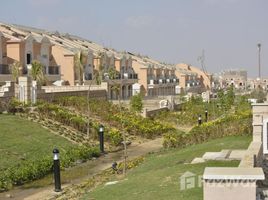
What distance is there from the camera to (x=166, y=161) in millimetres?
16672

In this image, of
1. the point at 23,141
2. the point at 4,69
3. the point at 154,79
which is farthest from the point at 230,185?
the point at 154,79

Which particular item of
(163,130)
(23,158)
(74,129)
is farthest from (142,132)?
(23,158)

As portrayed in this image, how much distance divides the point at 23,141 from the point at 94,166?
3883 millimetres

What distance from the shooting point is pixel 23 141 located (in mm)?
22016

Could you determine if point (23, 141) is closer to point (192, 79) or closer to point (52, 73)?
point (52, 73)

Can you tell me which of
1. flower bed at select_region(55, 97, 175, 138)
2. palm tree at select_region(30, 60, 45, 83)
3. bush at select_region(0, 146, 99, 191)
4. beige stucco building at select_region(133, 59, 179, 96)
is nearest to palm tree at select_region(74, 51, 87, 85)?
palm tree at select_region(30, 60, 45, 83)

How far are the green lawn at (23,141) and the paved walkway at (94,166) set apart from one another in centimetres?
200

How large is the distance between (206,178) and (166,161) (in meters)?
9.84

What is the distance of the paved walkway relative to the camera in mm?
15312

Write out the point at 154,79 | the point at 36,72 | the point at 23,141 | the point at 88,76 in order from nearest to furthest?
the point at 23,141, the point at 36,72, the point at 88,76, the point at 154,79

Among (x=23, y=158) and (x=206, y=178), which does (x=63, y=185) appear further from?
(x=206, y=178)

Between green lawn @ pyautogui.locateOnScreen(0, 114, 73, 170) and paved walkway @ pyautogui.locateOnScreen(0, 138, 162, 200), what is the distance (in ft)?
6.55

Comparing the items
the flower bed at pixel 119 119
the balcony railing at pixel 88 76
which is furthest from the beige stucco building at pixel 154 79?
the flower bed at pixel 119 119

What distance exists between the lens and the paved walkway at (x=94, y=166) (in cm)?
1531
